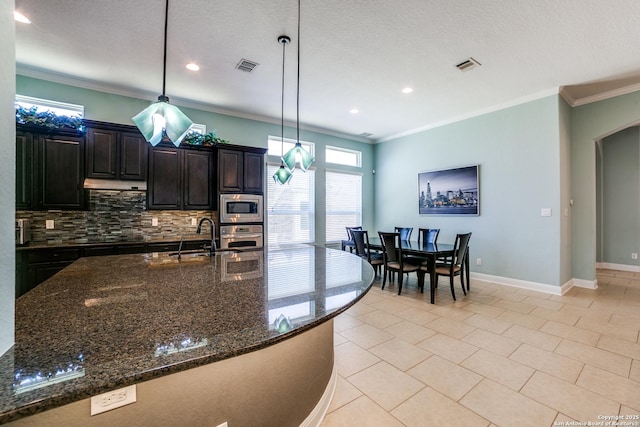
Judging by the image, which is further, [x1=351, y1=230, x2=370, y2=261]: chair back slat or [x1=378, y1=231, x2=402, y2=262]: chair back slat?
[x1=351, y1=230, x2=370, y2=261]: chair back slat

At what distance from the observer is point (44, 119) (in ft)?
10.6

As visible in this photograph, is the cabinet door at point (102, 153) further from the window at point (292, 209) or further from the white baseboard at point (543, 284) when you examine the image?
the white baseboard at point (543, 284)

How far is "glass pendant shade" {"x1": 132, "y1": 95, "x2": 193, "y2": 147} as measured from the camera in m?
1.84

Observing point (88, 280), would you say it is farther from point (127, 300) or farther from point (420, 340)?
point (420, 340)

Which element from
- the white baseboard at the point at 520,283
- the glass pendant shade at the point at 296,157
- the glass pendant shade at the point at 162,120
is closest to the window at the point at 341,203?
the white baseboard at the point at 520,283

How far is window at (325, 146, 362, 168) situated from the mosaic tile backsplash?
297 centimetres

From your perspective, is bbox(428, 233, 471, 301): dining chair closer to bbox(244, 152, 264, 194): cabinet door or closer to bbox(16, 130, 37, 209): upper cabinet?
bbox(244, 152, 264, 194): cabinet door

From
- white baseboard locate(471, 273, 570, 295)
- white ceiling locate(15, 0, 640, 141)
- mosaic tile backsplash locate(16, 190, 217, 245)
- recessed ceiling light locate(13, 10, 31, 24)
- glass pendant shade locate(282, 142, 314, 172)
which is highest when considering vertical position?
white ceiling locate(15, 0, 640, 141)

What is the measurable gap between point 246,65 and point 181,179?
76.3 inches

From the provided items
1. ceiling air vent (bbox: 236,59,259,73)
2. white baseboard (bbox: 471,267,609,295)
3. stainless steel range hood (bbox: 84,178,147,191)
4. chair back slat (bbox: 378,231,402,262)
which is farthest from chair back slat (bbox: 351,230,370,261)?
stainless steel range hood (bbox: 84,178,147,191)

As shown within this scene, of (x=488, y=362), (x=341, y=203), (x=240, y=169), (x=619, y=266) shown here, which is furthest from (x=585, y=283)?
(x=240, y=169)

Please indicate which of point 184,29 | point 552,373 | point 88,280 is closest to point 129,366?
point 88,280

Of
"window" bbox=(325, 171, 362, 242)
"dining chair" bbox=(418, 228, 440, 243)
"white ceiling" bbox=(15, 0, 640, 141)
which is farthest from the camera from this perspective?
"window" bbox=(325, 171, 362, 242)

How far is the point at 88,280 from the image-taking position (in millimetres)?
1575
